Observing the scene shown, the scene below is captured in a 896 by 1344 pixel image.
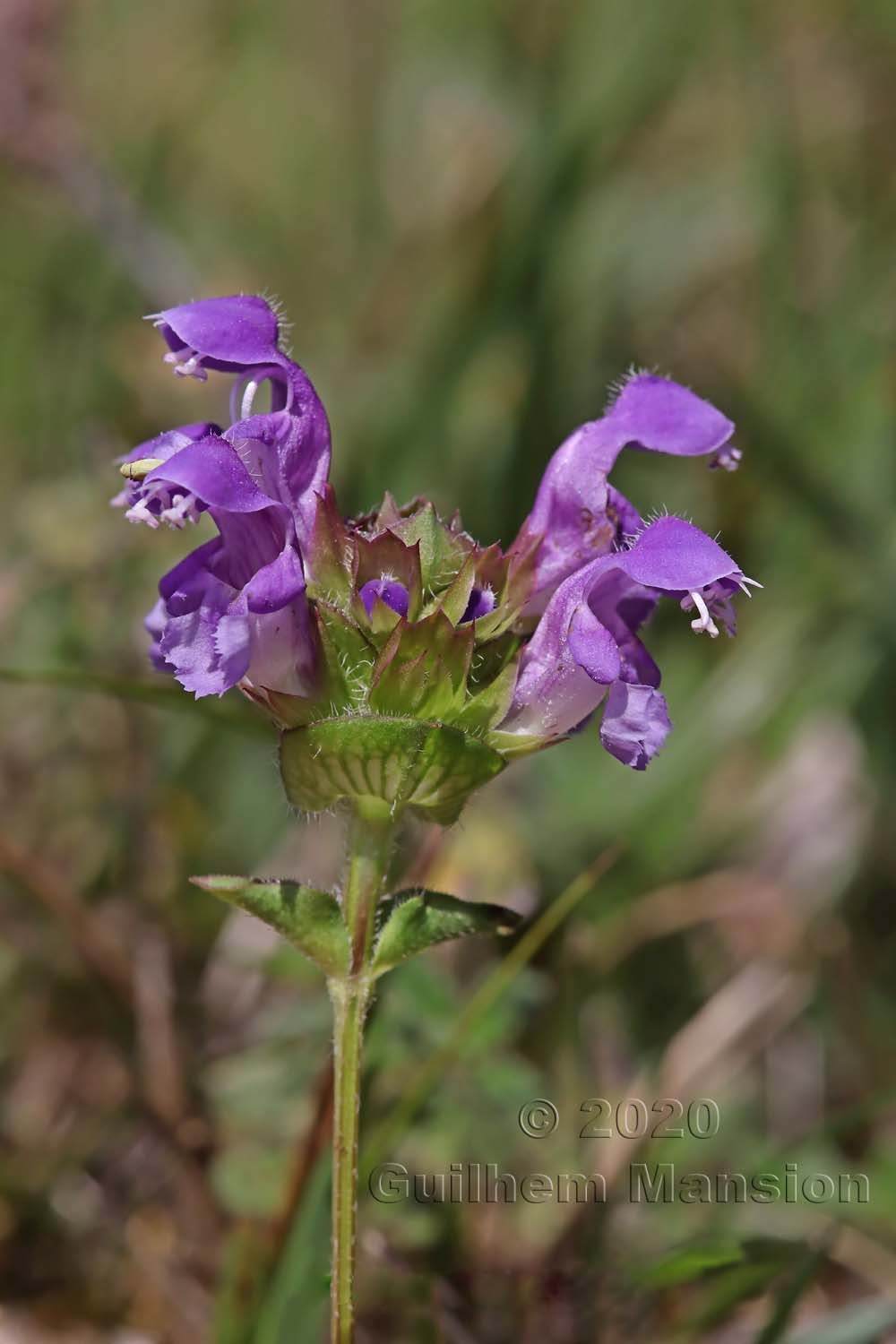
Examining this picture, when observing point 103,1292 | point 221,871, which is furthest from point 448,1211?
point 221,871

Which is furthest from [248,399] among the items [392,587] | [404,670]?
[404,670]

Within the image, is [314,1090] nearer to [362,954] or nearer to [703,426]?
[362,954]

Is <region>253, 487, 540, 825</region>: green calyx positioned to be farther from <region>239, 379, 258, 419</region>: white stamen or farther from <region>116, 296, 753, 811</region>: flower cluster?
<region>239, 379, 258, 419</region>: white stamen

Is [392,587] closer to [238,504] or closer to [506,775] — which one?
[238,504]

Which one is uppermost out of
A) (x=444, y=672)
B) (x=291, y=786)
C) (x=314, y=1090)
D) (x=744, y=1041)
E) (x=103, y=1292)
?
(x=444, y=672)

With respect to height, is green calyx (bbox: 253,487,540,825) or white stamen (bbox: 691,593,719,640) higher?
A: white stamen (bbox: 691,593,719,640)

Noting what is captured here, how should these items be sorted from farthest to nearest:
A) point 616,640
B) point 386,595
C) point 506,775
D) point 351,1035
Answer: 1. point 506,775
2. point 616,640
3. point 386,595
4. point 351,1035

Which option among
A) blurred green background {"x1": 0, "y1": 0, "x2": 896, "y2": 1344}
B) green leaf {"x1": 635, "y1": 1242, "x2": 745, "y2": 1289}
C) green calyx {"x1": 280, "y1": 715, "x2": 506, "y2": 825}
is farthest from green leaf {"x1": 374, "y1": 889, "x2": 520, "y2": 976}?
green leaf {"x1": 635, "y1": 1242, "x2": 745, "y2": 1289}
